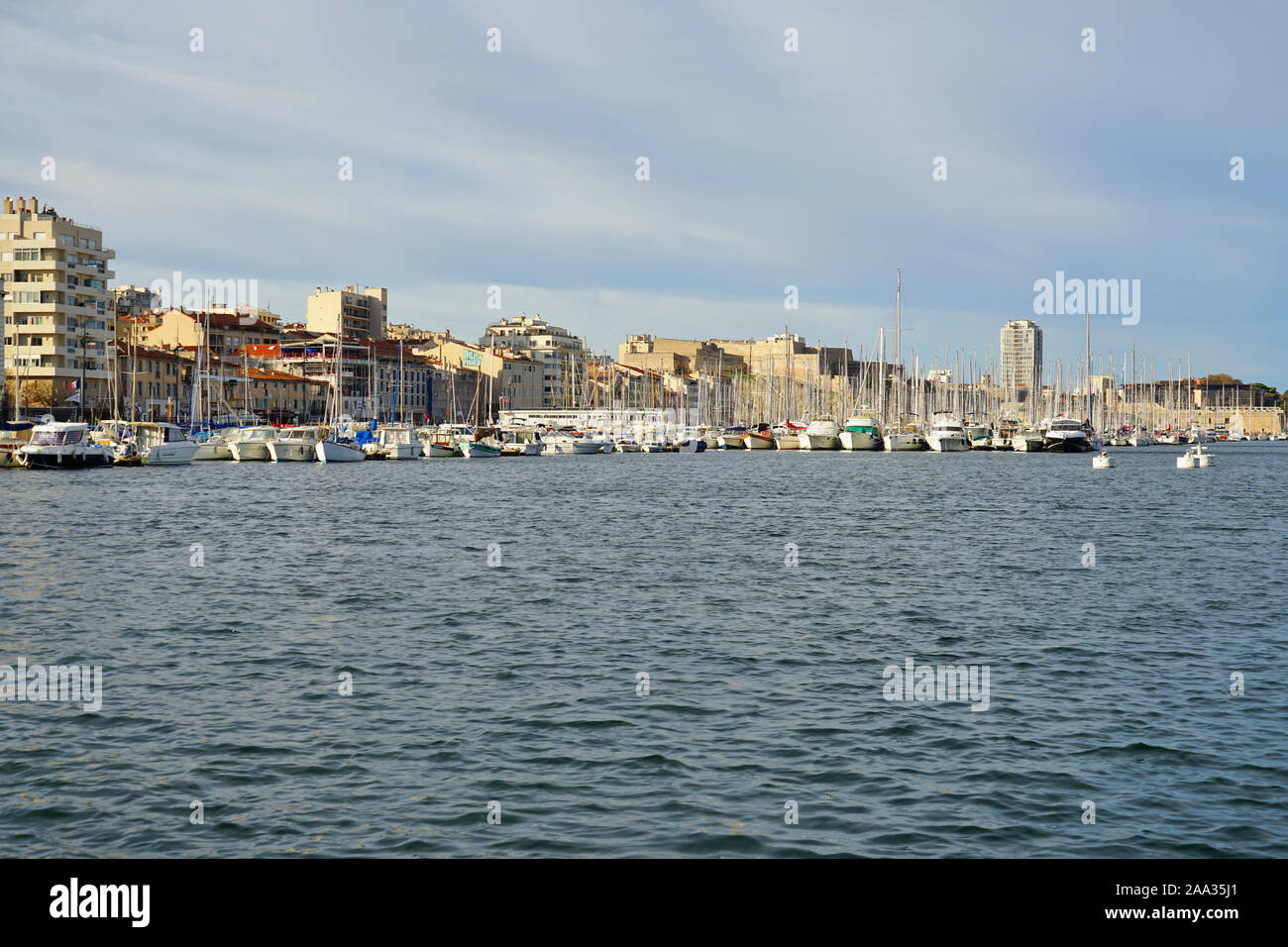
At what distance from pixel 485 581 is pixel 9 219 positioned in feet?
444

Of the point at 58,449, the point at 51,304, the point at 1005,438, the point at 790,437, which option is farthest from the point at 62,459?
the point at 1005,438

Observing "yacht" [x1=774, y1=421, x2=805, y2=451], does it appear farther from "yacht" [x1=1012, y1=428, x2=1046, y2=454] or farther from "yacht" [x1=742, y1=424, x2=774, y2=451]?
"yacht" [x1=1012, y1=428, x2=1046, y2=454]

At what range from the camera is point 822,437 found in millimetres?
168875

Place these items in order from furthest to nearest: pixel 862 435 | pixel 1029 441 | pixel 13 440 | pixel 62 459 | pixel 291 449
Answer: pixel 1029 441 < pixel 862 435 < pixel 291 449 < pixel 13 440 < pixel 62 459

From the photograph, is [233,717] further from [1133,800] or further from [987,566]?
[987,566]

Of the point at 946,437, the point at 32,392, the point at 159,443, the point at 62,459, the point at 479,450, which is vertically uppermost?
the point at 32,392

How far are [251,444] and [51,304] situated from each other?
43.1 meters

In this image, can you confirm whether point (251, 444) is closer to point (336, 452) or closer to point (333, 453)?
point (333, 453)

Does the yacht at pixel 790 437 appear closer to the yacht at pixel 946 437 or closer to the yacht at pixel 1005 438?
the yacht at pixel 946 437

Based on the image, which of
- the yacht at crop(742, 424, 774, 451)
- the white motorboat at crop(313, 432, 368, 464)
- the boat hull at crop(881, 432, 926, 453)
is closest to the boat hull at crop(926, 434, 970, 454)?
the boat hull at crop(881, 432, 926, 453)

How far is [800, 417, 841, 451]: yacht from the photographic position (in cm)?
16888

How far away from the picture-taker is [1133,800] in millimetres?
13297

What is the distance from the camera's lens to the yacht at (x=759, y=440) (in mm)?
177750

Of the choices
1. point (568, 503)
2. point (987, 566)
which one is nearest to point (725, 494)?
point (568, 503)
